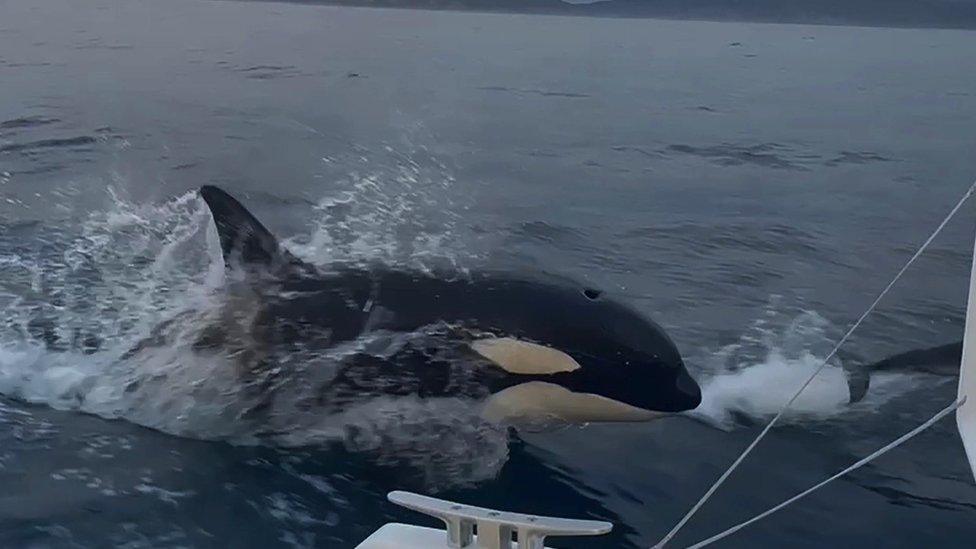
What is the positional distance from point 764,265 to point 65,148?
254cm

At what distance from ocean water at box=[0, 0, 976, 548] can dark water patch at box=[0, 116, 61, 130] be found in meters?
0.01

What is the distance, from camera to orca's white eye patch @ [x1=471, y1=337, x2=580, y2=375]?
320 cm

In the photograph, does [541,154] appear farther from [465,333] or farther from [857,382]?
[857,382]

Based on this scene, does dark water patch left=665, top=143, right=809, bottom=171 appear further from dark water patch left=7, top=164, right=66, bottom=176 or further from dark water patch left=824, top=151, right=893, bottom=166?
dark water patch left=7, top=164, right=66, bottom=176

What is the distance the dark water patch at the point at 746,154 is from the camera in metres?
3.28

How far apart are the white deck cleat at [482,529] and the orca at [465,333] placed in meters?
1.75

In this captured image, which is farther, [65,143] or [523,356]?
[65,143]

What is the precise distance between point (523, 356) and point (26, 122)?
220 cm

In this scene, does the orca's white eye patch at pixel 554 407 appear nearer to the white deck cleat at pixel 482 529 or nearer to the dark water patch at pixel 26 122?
the white deck cleat at pixel 482 529

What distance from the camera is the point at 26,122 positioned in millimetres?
4102

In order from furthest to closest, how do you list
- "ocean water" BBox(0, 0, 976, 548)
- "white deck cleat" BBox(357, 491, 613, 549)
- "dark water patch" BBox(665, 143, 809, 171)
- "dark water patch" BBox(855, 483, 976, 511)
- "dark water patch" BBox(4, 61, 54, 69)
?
1. "dark water patch" BBox(4, 61, 54, 69)
2. "dark water patch" BBox(665, 143, 809, 171)
3. "ocean water" BBox(0, 0, 976, 548)
4. "dark water patch" BBox(855, 483, 976, 511)
5. "white deck cleat" BBox(357, 491, 613, 549)

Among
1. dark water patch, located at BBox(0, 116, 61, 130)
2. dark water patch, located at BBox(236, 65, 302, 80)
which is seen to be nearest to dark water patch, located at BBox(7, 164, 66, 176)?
dark water patch, located at BBox(0, 116, 61, 130)

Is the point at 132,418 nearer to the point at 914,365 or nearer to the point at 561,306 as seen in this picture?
the point at 561,306

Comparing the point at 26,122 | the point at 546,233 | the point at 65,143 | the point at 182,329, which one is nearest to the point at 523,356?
the point at 546,233
